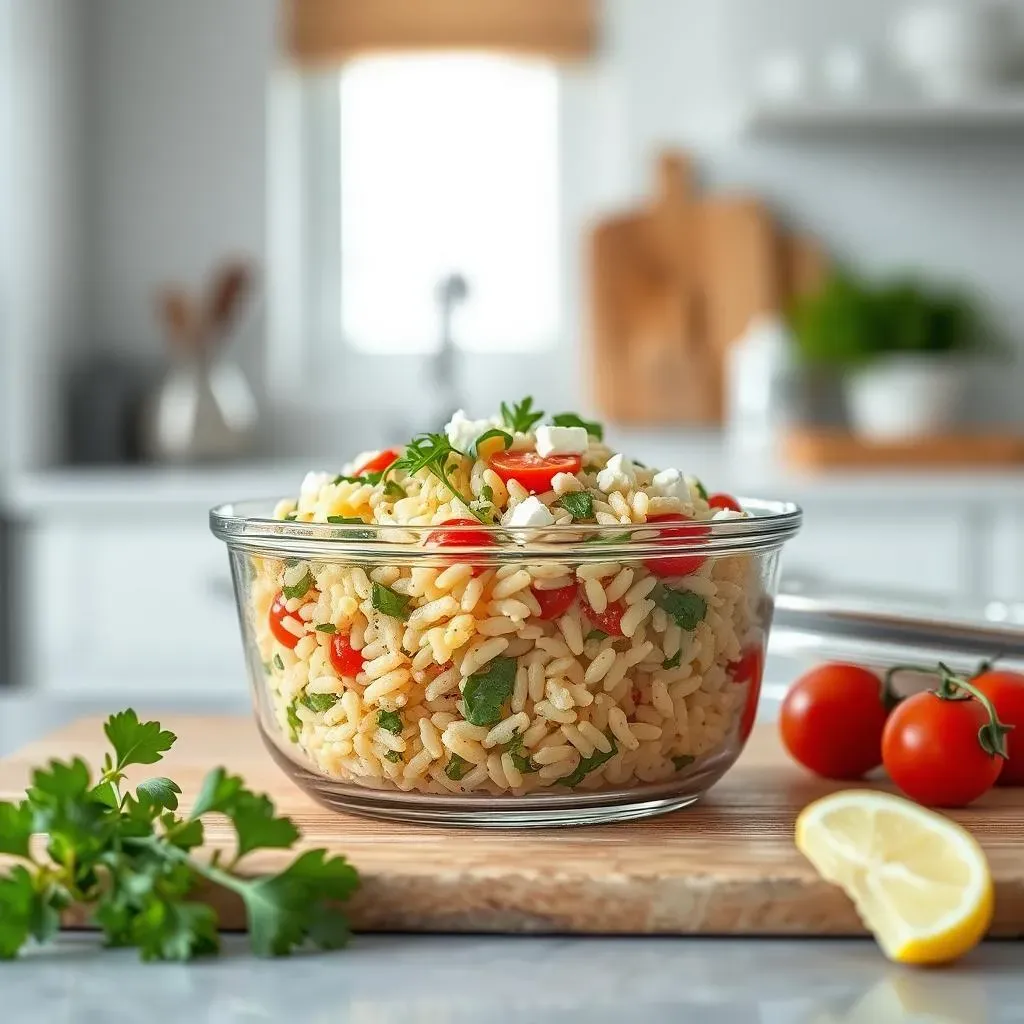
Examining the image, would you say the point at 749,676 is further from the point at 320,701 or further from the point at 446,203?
the point at 446,203

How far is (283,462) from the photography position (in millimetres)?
3465

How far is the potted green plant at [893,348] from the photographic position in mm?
3092

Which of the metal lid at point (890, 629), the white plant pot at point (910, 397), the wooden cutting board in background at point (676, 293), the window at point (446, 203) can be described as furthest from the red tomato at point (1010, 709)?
the window at point (446, 203)

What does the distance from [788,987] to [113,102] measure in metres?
3.03

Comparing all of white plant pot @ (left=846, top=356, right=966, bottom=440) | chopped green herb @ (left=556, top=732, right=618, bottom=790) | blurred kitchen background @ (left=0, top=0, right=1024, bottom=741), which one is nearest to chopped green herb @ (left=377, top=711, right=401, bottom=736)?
chopped green herb @ (left=556, top=732, right=618, bottom=790)

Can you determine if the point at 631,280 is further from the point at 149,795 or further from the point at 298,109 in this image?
the point at 149,795

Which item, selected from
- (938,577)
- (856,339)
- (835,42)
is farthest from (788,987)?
(835,42)

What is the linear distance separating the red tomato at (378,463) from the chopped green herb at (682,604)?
216 mm

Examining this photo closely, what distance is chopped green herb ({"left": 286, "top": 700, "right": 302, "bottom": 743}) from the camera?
42.0 inches

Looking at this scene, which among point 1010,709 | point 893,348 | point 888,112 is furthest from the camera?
point 893,348

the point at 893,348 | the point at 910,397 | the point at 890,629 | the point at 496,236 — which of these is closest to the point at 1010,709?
the point at 890,629

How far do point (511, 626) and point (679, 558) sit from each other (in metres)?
0.12

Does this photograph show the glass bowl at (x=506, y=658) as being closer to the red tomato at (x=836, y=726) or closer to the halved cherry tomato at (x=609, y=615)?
the halved cherry tomato at (x=609, y=615)

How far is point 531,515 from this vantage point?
38.8 inches
